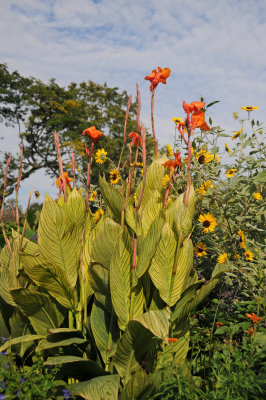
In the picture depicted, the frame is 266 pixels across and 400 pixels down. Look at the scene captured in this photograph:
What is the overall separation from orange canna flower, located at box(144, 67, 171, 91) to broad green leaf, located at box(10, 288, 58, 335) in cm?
131

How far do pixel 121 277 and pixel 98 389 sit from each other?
549 millimetres

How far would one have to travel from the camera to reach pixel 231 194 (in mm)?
3133

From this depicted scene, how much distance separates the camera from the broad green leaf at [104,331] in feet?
6.92

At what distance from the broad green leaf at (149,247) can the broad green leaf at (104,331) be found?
0.34 m

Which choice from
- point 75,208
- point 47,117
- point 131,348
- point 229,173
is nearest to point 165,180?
point 75,208

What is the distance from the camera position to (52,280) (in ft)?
6.86

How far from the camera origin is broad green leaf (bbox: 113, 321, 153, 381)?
1937mm

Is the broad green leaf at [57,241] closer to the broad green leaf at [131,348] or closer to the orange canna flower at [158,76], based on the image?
the broad green leaf at [131,348]

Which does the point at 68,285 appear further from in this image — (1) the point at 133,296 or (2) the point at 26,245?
(2) the point at 26,245

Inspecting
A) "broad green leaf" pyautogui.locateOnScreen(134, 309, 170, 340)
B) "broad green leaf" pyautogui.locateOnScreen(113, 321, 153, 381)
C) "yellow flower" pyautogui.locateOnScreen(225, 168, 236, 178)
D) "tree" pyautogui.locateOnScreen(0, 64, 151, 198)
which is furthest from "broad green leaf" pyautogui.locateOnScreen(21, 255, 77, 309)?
"tree" pyautogui.locateOnScreen(0, 64, 151, 198)

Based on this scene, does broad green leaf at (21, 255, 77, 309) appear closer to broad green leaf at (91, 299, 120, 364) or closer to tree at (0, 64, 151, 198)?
broad green leaf at (91, 299, 120, 364)

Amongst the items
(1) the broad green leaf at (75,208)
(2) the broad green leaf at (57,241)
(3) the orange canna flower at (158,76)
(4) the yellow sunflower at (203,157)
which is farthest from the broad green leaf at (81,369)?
(4) the yellow sunflower at (203,157)

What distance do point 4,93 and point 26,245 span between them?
22.2m

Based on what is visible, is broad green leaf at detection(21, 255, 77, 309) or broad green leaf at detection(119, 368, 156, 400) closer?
broad green leaf at detection(119, 368, 156, 400)
